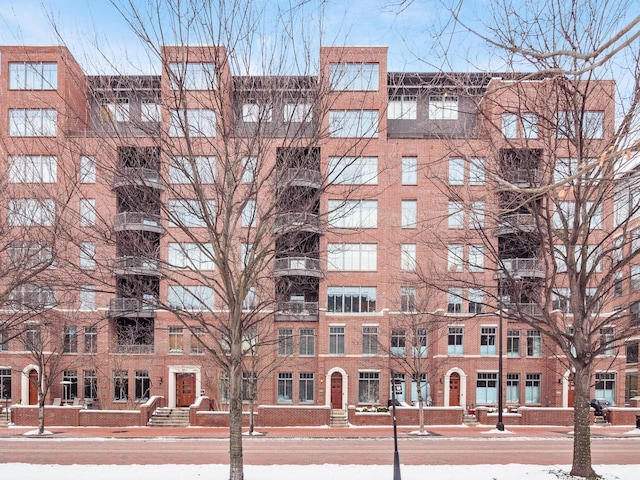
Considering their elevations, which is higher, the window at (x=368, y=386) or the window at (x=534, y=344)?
the window at (x=534, y=344)

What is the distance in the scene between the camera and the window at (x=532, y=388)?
129 ft

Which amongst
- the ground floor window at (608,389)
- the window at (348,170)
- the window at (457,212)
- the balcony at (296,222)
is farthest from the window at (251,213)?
the ground floor window at (608,389)

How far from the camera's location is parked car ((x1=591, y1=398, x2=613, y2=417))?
34.2 metres

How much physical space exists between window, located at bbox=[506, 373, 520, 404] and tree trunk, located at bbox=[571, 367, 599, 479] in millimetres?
27930

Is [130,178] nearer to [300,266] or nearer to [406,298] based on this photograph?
[406,298]

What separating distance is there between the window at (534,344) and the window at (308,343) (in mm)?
14353

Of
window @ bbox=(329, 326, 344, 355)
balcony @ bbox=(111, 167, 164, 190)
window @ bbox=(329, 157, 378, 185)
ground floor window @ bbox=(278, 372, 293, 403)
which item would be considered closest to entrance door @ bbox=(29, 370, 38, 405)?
ground floor window @ bbox=(278, 372, 293, 403)

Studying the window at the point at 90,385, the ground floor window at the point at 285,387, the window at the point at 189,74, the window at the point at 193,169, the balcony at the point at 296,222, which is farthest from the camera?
the ground floor window at the point at 285,387

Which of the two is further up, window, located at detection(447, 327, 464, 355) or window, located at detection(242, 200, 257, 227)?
window, located at detection(242, 200, 257, 227)

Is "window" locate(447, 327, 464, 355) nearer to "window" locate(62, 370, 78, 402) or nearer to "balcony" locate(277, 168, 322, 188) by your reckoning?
"window" locate(62, 370, 78, 402)

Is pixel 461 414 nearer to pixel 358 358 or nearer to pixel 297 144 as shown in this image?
pixel 358 358

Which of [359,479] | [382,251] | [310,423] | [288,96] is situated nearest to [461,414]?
[310,423]

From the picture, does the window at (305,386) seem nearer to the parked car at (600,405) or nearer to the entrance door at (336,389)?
the entrance door at (336,389)

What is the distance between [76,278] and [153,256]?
269 centimetres
